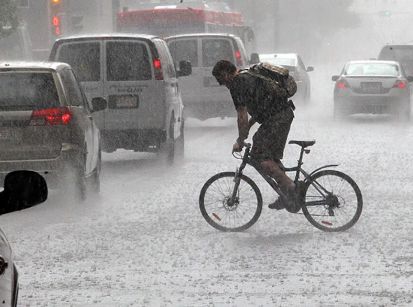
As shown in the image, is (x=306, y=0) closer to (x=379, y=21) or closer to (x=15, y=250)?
(x=379, y=21)

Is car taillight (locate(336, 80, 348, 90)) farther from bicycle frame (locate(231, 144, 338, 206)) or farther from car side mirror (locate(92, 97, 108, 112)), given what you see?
bicycle frame (locate(231, 144, 338, 206))

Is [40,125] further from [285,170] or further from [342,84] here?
[342,84]

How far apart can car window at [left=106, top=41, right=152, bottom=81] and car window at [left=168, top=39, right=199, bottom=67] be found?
7978mm

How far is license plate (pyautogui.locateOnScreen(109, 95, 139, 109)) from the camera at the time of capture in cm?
1720

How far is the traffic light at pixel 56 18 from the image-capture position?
125 feet

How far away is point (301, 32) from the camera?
381 feet

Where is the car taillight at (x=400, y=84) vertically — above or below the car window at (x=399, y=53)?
above

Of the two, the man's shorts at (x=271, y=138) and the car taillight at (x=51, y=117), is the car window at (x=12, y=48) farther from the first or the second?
the man's shorts at (x=271, y=138)

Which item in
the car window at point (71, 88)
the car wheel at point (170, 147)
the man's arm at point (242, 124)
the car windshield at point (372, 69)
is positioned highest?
the man's arm at point (242, 124)

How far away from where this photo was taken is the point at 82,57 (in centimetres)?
1739

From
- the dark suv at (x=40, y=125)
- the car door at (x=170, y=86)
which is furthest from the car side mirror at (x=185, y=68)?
the dark suv at (x=40, y=125)

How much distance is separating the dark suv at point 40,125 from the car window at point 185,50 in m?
12.3

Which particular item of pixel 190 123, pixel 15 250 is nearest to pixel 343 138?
pixel 190 123

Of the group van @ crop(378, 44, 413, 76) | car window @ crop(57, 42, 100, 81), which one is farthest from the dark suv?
van @ crop(378, 44, 413, 76)
